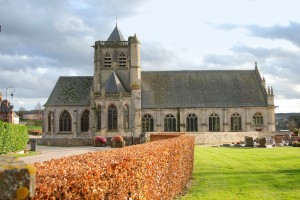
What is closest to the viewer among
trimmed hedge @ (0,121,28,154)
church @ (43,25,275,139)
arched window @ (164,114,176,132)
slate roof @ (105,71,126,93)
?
trimmed hedge @ (0,121,28,154)

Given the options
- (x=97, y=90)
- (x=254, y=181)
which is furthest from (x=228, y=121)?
(x=254, y=181)

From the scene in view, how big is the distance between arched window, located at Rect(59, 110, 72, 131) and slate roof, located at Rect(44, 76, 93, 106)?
66.1 inches

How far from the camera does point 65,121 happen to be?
58750 millimetres

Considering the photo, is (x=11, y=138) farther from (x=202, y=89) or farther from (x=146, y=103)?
(x=202, y=89)

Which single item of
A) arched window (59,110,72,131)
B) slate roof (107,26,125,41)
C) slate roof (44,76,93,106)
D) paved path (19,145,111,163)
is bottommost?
paved path (19,145,111,163)

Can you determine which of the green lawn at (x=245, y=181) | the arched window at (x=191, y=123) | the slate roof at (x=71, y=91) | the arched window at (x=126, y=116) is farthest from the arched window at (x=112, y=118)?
the green lawn at (x=245, y=181)

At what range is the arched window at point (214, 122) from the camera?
5916 cm

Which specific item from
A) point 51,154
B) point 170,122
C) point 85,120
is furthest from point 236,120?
point 51,154

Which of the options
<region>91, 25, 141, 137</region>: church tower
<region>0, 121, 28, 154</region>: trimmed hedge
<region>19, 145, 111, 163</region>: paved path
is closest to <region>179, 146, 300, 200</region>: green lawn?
<region>19, 145, 111, 163</region>: paved path

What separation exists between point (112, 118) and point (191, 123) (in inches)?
484

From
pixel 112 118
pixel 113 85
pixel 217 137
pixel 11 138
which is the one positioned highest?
pixel 113 85

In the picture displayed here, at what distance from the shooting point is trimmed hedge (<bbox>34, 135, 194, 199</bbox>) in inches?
171

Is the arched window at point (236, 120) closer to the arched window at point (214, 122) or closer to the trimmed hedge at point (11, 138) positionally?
the arched window at point (214, 122)

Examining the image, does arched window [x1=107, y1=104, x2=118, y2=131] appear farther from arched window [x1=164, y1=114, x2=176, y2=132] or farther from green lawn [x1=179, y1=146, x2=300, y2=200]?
green lawn [x1=179, y1=146, x2=300, y2=200]
